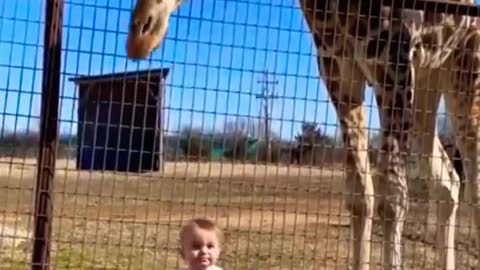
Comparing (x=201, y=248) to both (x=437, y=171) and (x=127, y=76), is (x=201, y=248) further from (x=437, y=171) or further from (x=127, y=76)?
(x=437, y=171)

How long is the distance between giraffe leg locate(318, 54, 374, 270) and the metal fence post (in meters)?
1.48

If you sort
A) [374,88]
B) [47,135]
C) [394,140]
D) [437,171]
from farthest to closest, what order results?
[437,171], [374,88], [394,140], [47,135]

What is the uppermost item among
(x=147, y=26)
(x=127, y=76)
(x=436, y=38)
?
(x=436, y=38)

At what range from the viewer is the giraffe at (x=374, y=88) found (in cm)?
494

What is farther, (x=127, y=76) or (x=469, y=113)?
(x=469, y=113)

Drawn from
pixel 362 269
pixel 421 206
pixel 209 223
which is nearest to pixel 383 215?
pixel 362 269

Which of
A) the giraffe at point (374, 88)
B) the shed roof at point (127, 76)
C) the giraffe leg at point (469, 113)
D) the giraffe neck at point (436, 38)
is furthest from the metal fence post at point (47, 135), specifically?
the giraffe leg at point (469, 113)

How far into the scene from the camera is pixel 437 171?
5.99m

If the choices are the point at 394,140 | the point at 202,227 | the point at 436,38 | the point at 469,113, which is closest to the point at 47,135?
the point at 202,227

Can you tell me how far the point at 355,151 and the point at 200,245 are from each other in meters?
1.99

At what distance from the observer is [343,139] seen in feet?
Answer: 17.1

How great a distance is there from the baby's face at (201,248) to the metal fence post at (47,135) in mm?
963

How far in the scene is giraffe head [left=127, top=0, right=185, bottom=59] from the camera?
411cm

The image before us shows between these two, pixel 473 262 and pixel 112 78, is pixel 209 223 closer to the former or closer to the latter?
pixel 112 78
